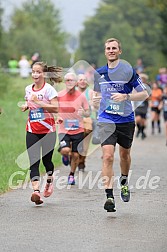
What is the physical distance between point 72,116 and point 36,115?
2.91 m

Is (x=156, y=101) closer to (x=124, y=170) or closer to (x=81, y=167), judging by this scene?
(x=81, y=167)

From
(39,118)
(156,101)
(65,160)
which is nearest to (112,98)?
(39,118)

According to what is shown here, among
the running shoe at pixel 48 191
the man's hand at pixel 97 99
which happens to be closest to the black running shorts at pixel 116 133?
the man's hand at pixel 97 99

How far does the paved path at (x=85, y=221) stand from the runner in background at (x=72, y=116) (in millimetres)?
596

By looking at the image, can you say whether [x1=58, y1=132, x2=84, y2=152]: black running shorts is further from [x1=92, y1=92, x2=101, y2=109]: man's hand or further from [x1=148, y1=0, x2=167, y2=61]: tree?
[x1=148, y1=0, x2=167, y2=61]: tree

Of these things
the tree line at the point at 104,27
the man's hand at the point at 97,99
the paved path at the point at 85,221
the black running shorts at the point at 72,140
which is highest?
the tree line at the point at 104,27

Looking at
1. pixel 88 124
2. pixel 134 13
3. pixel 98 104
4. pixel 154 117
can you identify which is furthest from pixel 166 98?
Result: pixel 134 13

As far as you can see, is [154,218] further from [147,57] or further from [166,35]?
[147,57]

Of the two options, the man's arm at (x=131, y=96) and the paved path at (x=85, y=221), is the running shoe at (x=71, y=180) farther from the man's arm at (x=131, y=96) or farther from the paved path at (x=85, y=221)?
the man's arm at (x=131, y=96)

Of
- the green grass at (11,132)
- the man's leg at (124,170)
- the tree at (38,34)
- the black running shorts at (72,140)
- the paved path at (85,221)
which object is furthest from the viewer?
the tree at (38,34)

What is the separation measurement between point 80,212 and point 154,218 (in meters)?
0.99

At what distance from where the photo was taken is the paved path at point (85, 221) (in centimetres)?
827

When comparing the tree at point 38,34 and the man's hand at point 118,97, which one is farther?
the tree at point 38,34

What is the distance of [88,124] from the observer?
15.5 metres
